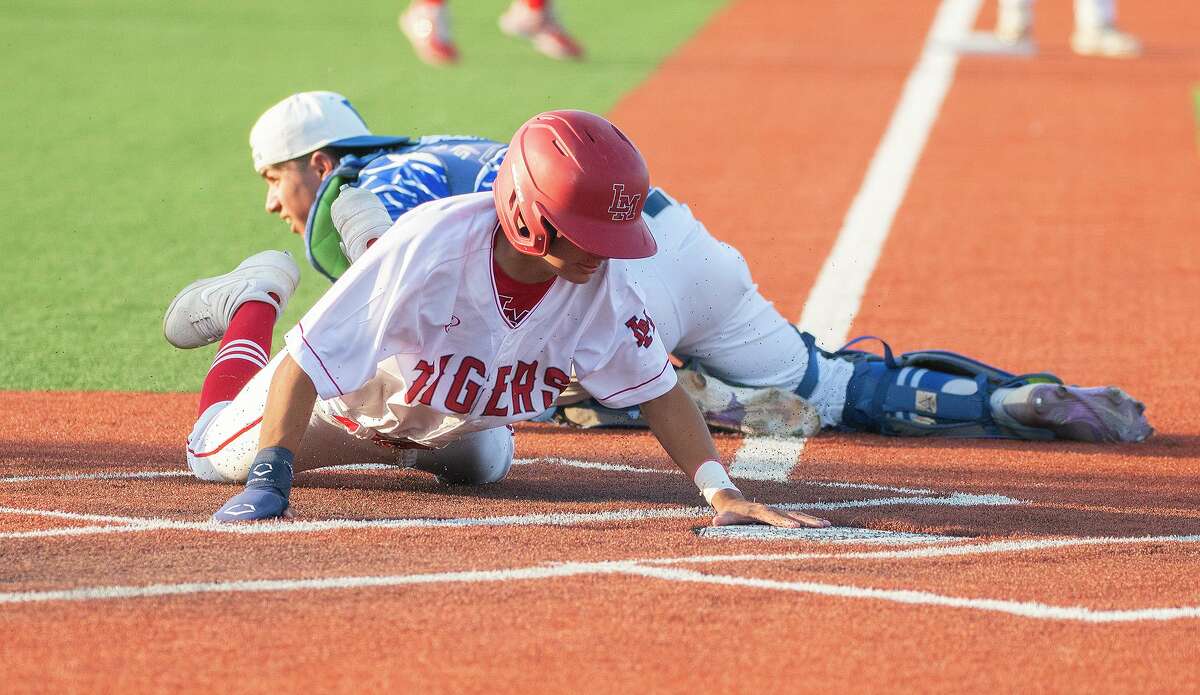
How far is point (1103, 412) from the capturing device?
6121 mm

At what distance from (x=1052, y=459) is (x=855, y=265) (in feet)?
11.1

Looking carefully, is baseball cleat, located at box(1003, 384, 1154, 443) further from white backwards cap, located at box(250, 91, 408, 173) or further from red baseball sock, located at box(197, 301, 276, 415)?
red baseball sock, located at box(197, 301, 276, 415)

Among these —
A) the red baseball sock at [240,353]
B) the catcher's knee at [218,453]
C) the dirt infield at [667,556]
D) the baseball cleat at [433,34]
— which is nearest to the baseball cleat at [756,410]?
the dirt infield at [667,556]

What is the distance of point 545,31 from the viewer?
16078 mm

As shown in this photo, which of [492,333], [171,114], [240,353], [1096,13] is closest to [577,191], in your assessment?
[492,333]

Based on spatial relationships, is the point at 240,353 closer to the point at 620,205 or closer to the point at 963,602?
the point at 620,205

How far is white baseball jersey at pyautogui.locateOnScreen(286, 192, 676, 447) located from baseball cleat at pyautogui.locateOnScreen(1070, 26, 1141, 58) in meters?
13.3

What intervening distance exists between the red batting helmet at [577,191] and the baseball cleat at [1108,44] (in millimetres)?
13598

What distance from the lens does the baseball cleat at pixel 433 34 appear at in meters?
15.4

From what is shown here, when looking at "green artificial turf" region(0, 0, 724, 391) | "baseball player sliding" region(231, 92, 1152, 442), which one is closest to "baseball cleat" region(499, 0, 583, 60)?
"green artificial turf" region(0, 0, 724, 391)

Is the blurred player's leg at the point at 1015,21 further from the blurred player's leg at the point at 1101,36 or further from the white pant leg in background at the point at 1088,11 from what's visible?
the blurred player's leg at the point at 1101,36

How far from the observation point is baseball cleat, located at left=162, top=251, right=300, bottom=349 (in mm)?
5797

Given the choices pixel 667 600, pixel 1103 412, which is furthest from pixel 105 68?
pixel 667 600

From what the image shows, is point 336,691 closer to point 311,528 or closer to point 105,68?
point 311,528
